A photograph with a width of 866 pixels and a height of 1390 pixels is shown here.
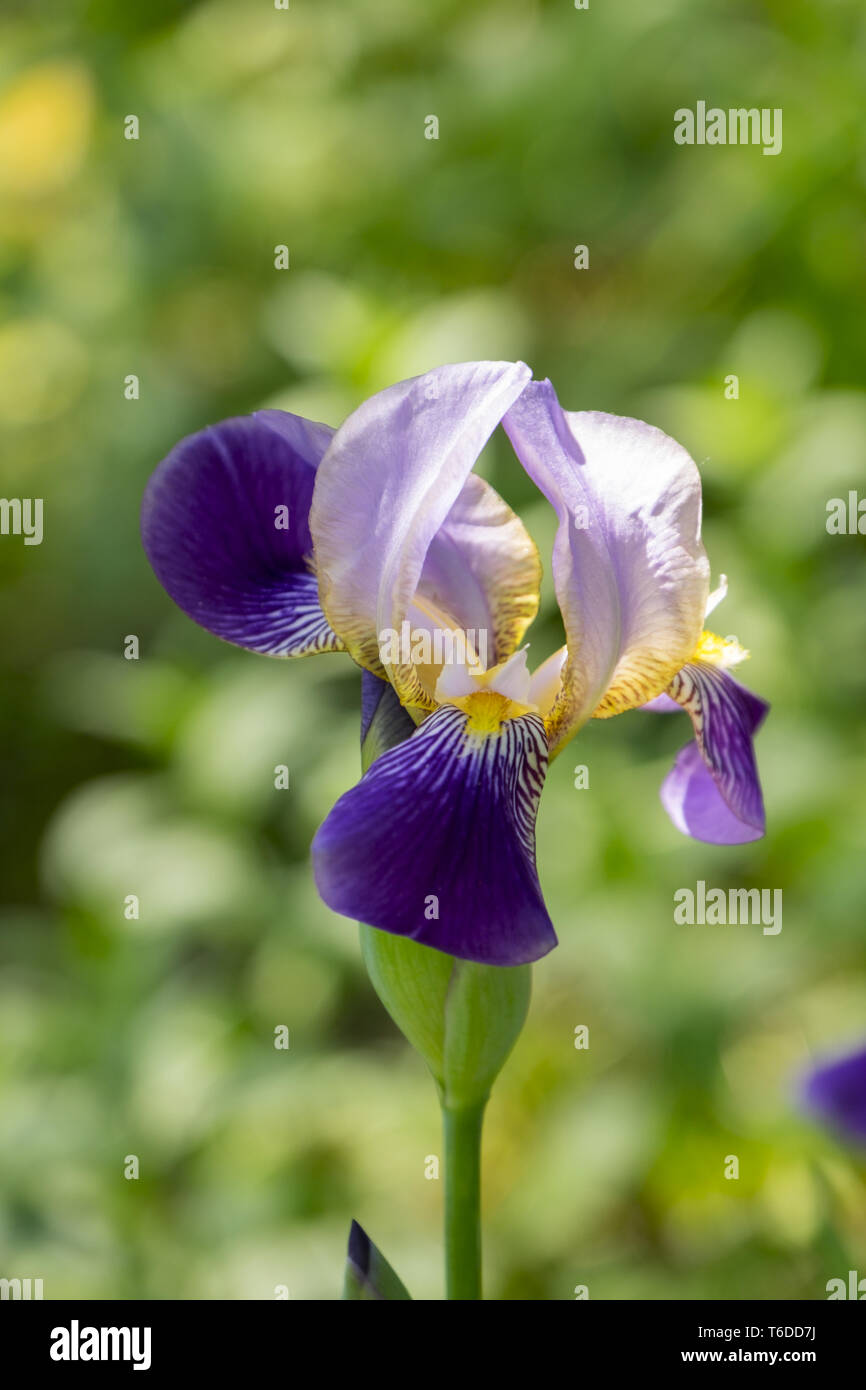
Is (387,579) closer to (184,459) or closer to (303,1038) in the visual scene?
(184,459)

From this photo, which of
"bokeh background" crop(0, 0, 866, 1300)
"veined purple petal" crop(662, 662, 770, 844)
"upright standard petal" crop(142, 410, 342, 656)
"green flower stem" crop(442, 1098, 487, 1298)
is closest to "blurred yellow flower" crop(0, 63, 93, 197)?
"bokeh background" crop(0, 0, 866, 1300)

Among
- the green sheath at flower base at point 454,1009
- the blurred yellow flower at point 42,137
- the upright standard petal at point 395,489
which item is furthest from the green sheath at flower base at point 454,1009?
the blurred yellow flower at point 42,137

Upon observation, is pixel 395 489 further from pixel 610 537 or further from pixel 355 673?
pixel 355 673

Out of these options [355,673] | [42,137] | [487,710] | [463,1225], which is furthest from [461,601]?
[42,137]

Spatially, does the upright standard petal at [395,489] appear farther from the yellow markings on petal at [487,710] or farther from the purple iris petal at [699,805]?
the purple iris petal at [699,805]

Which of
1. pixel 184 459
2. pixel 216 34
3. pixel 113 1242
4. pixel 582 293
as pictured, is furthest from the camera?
pixel 216 34
